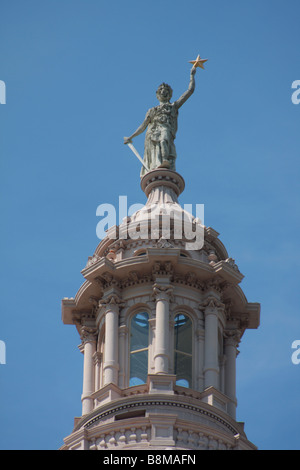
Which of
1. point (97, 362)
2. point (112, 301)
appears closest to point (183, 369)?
point (97, 362)

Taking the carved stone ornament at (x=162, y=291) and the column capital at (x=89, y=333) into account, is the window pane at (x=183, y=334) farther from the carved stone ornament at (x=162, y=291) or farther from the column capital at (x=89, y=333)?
the column capital at (x=89, y=333)

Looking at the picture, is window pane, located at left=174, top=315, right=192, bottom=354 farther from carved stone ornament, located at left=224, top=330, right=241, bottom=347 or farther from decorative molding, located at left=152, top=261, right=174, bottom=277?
carved stone ornament, located at left=224, top=330, right=241, bottom=347

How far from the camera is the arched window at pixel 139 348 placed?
9175cm

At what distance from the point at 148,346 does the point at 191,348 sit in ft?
6.19

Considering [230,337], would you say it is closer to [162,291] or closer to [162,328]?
[162,291]

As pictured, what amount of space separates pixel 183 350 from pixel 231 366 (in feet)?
8.60

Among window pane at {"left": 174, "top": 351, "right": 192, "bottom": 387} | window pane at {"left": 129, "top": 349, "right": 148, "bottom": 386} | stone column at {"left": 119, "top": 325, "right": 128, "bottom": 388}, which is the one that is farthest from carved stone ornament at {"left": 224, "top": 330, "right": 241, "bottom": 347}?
stone column at {"left": 119, "top": 325, "right": 128, "bottom": 388}

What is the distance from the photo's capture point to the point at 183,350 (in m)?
92.8

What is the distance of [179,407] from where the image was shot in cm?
8862

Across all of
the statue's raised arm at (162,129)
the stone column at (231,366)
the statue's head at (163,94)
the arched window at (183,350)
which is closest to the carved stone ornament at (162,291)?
the arched window at (183,350)

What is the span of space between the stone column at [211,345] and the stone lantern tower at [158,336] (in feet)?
0.14

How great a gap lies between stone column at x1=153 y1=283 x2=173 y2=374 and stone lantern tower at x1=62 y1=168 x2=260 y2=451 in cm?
4

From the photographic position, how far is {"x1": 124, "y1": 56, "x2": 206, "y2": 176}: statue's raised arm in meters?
101
